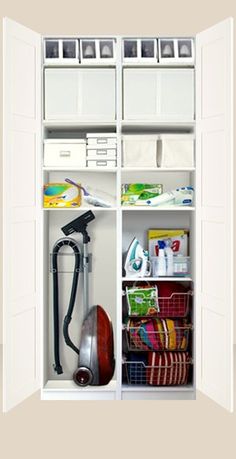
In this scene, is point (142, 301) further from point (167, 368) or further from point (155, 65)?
point (155, 65)

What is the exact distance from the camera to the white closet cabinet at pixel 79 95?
4.81 meters

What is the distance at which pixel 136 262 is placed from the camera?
4.88 meters

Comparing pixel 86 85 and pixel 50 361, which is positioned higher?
pixel 86 85

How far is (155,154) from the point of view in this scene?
4844mm

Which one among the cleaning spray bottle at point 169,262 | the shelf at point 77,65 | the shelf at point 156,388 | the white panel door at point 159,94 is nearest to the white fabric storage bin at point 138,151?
the white panel door at point 159,94

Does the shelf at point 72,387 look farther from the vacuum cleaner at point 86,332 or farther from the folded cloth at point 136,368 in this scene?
the folded cloth at point 136,368
